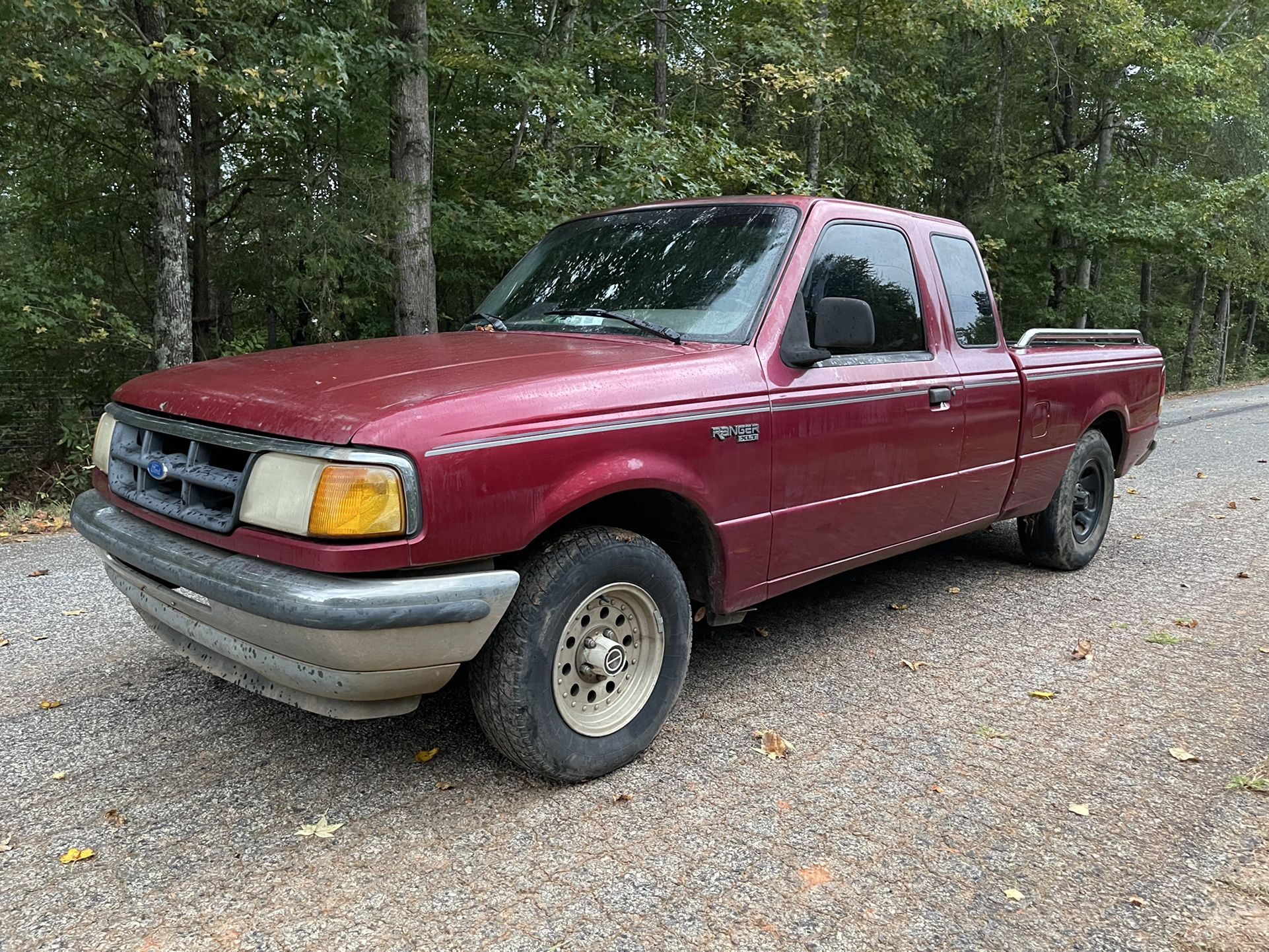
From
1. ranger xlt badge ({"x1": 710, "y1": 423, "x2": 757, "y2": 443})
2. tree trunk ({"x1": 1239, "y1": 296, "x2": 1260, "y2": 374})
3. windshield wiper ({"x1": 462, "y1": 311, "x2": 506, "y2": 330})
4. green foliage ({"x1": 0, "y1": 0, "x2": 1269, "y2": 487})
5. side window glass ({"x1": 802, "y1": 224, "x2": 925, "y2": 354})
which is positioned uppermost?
green foliage ({"x1": 0, "y1": 0, "x2": 1269, "y2": 487})

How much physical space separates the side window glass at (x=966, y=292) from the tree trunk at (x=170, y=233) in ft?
23.5

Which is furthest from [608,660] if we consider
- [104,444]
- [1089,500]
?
[1089,500]

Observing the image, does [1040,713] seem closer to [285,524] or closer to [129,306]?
[285,524]

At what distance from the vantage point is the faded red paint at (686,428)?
2473mm

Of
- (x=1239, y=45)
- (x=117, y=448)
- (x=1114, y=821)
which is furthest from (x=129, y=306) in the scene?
(x=1239, y=45)

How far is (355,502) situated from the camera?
2.34 m

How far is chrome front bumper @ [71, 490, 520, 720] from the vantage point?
2342 mm

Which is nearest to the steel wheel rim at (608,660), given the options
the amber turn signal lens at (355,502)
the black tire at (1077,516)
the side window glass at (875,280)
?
the amber turn signal lens at (355,502)

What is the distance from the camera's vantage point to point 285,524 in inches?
95.0

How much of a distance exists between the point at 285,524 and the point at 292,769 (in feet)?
3.43

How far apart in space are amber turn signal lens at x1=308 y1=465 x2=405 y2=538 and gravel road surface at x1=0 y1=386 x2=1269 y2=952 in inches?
37.6

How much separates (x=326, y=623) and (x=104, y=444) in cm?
159

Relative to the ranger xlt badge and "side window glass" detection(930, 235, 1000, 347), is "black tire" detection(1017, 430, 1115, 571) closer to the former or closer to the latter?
"side window glass" detection(930, 235, 1000, 347)

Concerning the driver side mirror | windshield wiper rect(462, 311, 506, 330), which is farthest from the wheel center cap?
windshield wiper rect(462, 311, 506, 330)
